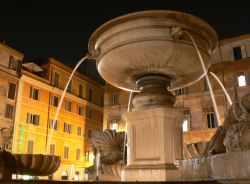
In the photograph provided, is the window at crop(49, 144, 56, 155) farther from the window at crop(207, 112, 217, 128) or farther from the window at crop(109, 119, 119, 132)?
the window at crop(207, 112, 217, 128)

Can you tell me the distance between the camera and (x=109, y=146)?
28.3 feet

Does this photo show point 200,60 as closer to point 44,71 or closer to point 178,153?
point 178,153

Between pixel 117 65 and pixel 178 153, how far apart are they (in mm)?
1797


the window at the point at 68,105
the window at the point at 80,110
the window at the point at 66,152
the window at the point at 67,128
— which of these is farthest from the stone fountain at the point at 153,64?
the window at the point at 80,110

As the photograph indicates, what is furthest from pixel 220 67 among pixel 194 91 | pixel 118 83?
pixel 118 83

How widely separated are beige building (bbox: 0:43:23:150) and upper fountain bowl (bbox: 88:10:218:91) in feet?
71.1

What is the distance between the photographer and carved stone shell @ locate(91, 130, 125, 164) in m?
8.33

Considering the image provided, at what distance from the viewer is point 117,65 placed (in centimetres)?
523

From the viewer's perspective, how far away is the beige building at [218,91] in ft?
84.1

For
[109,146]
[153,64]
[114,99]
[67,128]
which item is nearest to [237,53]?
[114,99]

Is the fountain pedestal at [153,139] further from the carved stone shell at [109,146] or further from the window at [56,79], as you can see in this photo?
the window at [56,79]

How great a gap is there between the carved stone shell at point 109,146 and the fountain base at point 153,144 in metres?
3.39

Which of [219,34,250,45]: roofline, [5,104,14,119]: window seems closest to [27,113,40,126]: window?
[5,104,14,119]: window

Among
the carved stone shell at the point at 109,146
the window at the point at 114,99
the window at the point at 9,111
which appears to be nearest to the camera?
the carved stone shell at the point at 109,146
